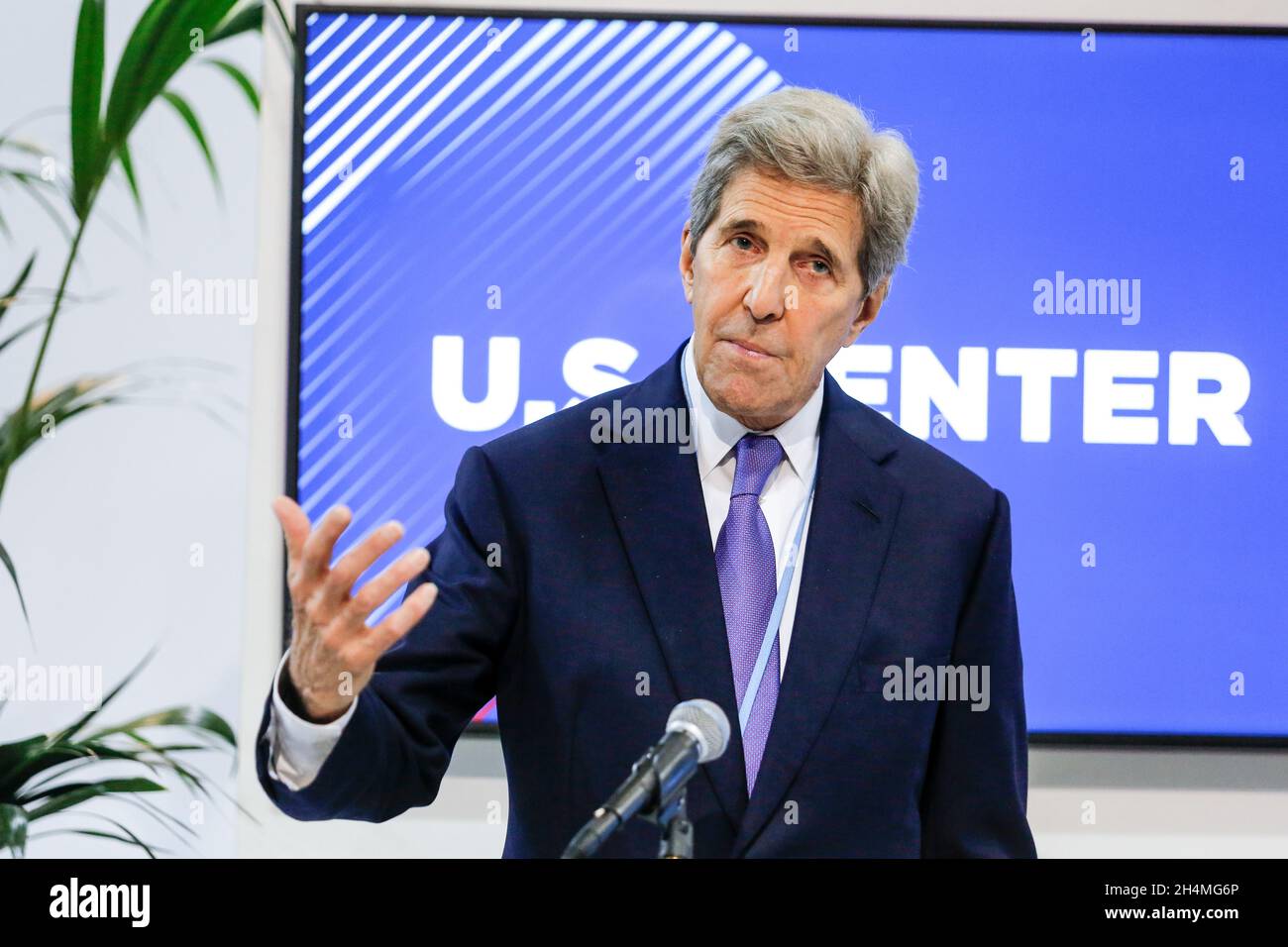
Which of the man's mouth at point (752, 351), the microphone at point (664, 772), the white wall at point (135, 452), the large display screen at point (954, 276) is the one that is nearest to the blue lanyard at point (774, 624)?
the man's mouth at point (752, 351)

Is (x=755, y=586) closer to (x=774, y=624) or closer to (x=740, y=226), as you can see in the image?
(x=774, y=624)

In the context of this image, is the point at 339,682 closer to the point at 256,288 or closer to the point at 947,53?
the point at 256,288

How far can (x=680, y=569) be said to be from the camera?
200 cm

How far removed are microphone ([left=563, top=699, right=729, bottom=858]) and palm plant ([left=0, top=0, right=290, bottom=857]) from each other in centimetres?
203

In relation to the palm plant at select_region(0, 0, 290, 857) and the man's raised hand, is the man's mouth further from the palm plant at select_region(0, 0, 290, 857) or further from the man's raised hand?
the palm plant at select_region(0, 0, 290, 857)

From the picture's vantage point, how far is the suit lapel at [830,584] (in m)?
1.92

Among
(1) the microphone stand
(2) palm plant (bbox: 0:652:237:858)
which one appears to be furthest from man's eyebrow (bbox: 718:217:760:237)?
(2) palm plant (bbox: 0:652:237:858)

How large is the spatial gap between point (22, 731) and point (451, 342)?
134 cm

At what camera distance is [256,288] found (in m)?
3.24

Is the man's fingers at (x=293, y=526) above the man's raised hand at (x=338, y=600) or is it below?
above

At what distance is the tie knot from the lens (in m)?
2.10

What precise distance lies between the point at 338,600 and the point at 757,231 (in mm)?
919

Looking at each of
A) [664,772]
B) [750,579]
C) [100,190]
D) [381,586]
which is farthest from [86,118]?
[664,772]

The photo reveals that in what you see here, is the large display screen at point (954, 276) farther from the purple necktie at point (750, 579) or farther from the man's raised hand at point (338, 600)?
the man's raised hand at point (338, 600)
